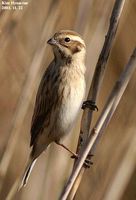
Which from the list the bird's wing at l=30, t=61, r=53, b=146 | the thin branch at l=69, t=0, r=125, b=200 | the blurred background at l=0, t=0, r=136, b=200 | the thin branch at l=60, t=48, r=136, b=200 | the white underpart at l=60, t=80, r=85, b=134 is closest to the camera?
the thin branch at l=60, t=48, r=136, b=200

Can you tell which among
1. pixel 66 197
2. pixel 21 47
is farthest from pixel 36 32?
pixel 66 197

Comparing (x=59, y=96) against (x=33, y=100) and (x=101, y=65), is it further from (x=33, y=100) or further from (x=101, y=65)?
(x=101, y=65)

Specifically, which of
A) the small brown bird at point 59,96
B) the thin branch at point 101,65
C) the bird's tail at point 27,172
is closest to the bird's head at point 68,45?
the small brown bird at point 59,96

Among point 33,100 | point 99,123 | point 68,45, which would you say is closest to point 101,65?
point 99,123

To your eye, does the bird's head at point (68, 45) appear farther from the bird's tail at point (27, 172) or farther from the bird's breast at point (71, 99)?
the bird's tail at point (27, 172)

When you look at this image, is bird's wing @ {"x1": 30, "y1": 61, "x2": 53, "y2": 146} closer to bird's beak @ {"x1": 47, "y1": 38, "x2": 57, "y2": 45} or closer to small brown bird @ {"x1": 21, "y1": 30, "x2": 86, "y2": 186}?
small brown bird @ {"x1": 21, "y1": 30, "x2": 86, "y2": 186}

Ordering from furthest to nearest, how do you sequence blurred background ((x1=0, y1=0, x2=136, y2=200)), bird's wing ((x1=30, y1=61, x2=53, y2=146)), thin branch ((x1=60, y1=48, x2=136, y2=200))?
1. bird's wing ((x1=30, y1=61, x2=53, y2=146))
2. blurred background ((x1=0, y1=0, x2=136, y2=200))
3. thin branch ((x1=60, y1=48, x2=136, y2=200))

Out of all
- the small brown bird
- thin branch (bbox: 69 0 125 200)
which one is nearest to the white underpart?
the small brown bird
